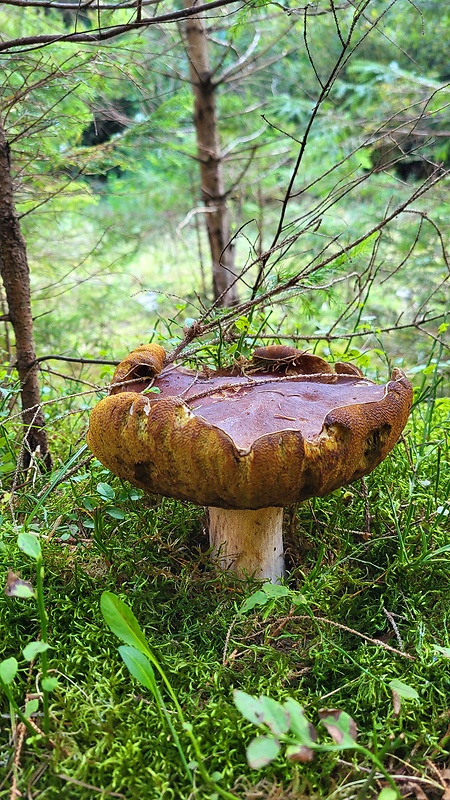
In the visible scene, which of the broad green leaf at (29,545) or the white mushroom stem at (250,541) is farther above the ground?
the broad green leaf at (29,545)

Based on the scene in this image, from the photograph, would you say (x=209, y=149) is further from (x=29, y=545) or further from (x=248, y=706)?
(x=248, y=706)

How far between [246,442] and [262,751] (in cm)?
72

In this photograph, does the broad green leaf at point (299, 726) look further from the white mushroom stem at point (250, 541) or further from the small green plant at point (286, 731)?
the white mushroom stem at point (250, 541)

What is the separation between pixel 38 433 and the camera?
2508mm

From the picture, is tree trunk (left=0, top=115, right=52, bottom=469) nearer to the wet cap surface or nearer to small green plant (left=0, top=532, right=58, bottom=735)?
the wet cap surface

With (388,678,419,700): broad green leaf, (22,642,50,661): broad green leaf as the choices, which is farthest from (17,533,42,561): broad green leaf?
(388,678,419,700): broad green leaf

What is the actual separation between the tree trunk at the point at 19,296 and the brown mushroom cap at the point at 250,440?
0.75 meters

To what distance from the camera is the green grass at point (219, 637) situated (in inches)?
50.1

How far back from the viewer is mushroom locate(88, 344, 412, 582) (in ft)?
4.70

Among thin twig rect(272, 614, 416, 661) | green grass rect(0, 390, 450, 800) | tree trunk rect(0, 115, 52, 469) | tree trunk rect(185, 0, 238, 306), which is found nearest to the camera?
green grass rect(0, 390, 450, 800)

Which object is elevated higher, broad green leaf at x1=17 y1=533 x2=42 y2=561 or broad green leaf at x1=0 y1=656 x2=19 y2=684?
broad green leaf at x1=17 y1=533 x2=42 y2=561

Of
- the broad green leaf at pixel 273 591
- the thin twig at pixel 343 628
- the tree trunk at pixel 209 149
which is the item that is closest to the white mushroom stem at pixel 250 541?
the thin twig at pixel 343 628

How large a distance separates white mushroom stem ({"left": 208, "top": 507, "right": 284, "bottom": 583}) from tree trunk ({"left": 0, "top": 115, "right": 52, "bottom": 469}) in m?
0.84

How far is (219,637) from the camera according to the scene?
1.67 m
